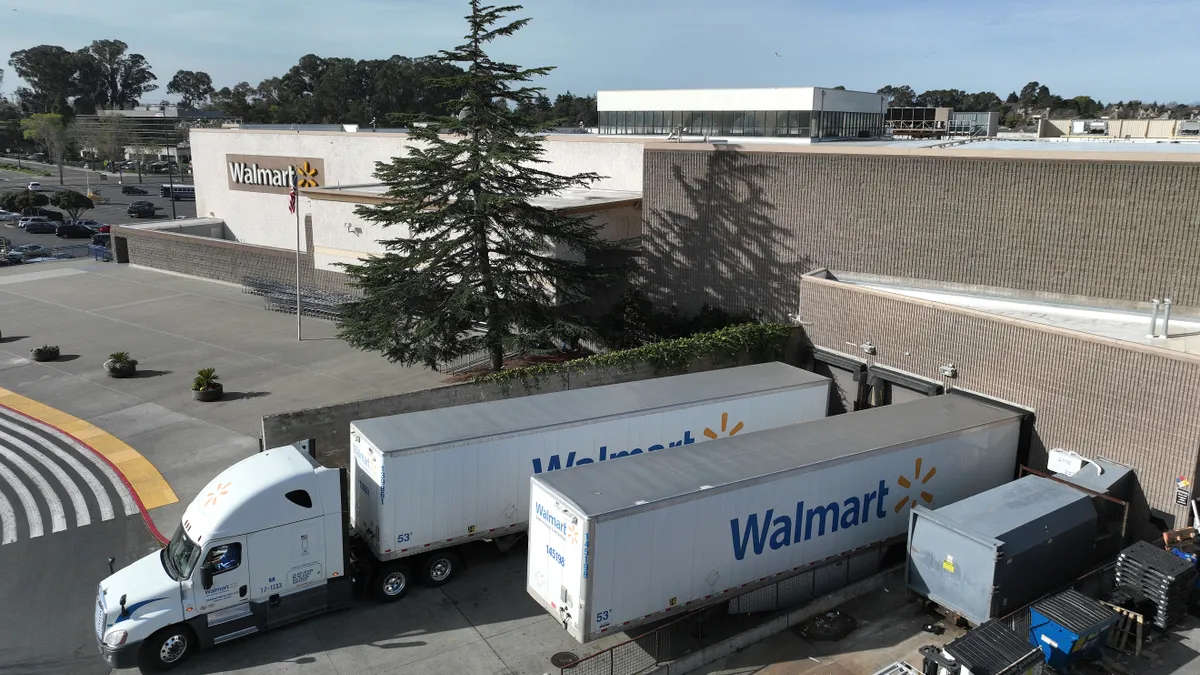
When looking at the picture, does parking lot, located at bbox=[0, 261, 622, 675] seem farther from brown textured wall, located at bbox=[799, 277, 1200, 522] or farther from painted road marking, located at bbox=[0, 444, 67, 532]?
brown textured wall, located at bbox=[799, 277, 1200, 522]

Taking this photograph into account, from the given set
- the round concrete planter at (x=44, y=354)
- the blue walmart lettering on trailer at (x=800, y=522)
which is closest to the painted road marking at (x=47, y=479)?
the round concrete planter at (x=44, y=354)

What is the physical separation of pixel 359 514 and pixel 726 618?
686 centimetres

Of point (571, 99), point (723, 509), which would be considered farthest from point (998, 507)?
point (571, 99)

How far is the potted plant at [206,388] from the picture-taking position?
26.4 meters

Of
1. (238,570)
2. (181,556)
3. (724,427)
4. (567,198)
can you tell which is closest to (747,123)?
(567,198)

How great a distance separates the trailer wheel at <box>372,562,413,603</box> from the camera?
15023 millimetres

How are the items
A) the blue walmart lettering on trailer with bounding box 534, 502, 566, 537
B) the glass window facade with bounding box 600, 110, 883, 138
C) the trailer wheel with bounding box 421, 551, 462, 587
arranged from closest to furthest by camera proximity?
the blue walmart lettering on trailer with bounding box 534, 502, 566, 537 < the trailer wheel with bounding box 421, 551, 462, 587 < the glass window facade with bounding box 600, 110, 883, 138

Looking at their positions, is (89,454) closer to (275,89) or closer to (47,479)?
(47,479)

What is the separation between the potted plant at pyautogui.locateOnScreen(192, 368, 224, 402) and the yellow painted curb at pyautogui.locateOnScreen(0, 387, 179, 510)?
293 centimetres

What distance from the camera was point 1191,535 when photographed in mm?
15734

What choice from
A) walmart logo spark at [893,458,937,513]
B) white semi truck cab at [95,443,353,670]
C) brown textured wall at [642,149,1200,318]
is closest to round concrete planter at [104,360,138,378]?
white semi truck cab at [95,443,353,670]

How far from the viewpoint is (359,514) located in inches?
611

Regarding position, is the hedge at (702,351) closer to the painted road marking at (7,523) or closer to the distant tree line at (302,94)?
the painted road marking at (7,523)

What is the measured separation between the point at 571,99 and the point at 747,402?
154302 millimetres
